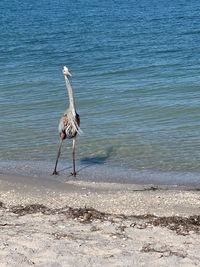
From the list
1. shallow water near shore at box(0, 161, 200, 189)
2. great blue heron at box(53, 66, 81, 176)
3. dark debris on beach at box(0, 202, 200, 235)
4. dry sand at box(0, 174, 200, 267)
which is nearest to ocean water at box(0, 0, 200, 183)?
shallow water near shore at box(0, 161, 200, 189)

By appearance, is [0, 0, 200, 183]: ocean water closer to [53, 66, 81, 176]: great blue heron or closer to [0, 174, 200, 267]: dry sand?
[53, 66, 81, 176]: great blue heron

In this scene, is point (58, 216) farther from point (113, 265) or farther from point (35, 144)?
point (35, 144)

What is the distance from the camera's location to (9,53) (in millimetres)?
25812

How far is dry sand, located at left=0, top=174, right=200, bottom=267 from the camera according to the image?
22.7 ft

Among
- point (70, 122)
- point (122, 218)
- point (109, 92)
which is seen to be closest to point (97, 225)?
point (122, 218)

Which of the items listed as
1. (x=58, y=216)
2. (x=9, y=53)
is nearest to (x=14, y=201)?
(x=58, y=216)

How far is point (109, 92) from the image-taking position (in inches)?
699

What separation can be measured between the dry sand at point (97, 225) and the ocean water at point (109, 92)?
1.74 meters

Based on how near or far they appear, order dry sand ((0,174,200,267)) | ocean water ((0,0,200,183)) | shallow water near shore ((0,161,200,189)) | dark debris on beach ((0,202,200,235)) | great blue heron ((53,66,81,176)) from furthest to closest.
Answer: ocean water ((0,0,200,183))
great blue heron ((53,66,81,176))
shallow water near shore ((0,161,200,189))
dark debris on beach ((0,202,200,235))
dry sand ((0,174,200,267))

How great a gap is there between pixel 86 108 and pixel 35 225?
27.5 ft

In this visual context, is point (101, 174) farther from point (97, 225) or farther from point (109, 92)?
point (109, 92)

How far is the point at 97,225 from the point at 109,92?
10.0 meters

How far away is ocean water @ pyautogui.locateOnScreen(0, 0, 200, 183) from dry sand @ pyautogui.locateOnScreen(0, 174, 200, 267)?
174 centimetres

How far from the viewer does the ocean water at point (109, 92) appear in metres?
12.5
